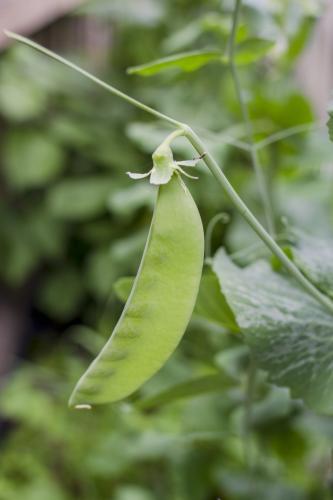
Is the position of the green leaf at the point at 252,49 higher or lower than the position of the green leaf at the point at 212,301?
higher

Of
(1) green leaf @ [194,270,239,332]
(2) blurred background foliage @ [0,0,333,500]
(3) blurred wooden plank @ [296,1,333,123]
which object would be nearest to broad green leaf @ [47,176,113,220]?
(2) blurred background foliage @ [0,0,333,500]

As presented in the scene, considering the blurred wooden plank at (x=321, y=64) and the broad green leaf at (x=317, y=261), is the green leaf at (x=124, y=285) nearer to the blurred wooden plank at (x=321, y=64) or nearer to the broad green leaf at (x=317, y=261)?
the broad green leaf at (x=317, y=261)

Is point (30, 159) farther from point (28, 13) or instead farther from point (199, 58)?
point (199, 58)

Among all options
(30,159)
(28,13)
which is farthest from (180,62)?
(30,159)

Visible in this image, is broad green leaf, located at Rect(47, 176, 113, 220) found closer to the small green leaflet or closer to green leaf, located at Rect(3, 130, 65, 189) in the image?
green leaf, located at Rect(3, 130, 65, 189)

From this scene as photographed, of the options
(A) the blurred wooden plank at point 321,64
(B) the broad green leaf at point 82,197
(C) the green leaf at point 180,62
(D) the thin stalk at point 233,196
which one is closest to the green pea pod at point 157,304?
(D) the thin stalk at point 233,196

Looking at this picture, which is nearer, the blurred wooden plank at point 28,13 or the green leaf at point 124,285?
the green leaf at point 124,285
